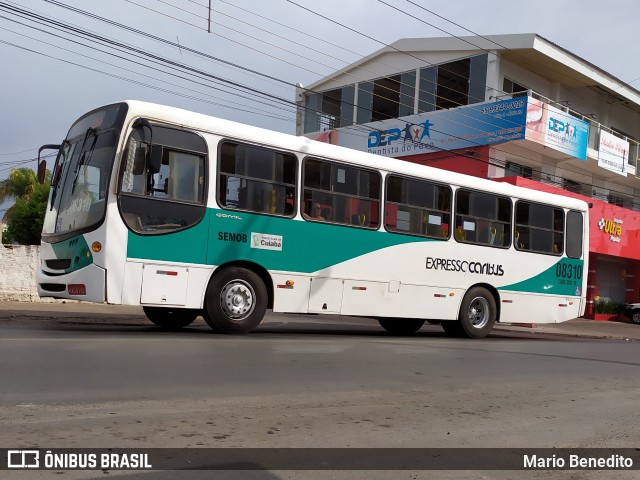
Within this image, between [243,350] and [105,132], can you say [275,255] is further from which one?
[105,132]

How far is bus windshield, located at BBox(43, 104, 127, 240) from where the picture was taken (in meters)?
9.41

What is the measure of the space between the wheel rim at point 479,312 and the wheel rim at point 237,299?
5442 millimetres

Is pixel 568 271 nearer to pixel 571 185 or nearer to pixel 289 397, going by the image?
pixel 289 397

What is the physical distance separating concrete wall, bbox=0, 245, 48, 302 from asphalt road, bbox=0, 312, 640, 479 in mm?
8262

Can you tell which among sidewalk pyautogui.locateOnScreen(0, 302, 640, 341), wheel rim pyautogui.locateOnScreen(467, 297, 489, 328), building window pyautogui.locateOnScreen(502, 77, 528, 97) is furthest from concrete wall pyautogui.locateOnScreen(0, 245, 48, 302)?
building window pyautogui.locateOnScreen(502, 77, 528, 97)

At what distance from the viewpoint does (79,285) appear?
9.29m

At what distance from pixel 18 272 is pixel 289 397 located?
13769 mm

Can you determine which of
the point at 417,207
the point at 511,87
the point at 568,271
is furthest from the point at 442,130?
the point at 417,207

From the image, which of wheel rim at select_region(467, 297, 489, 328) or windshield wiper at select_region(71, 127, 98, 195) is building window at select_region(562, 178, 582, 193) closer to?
wheel rim at select_region(467, 297, 489, 328)

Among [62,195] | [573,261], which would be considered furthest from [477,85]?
[62,195]

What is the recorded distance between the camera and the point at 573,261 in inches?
623

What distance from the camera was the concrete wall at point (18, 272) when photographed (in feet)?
56.7

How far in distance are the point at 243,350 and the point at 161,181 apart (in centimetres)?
283

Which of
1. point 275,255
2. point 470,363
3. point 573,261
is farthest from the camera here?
point 573,261
